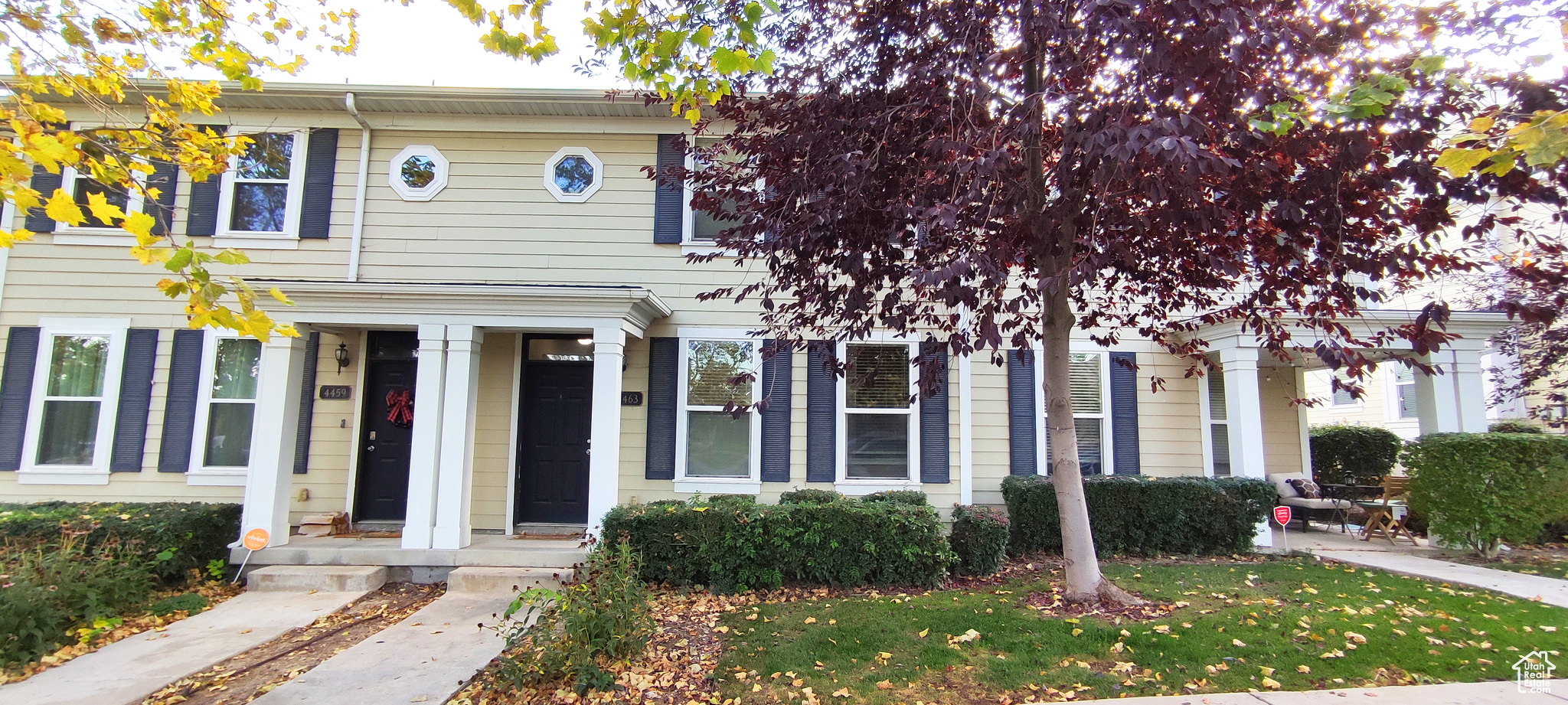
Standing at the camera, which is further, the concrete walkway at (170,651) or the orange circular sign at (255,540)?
the orange circular sign at (255,540)

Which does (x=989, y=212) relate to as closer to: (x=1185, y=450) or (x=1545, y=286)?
(x=1545, y=286)

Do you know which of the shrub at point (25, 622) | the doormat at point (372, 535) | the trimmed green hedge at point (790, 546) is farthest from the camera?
the doormat at point (372, 535)

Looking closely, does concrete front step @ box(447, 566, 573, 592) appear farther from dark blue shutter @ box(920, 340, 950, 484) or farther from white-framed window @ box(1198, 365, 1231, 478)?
white-framed window @ box(1198, 365, 1231, 478)

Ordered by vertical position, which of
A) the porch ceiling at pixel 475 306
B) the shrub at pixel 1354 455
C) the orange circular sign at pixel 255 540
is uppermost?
the porch ceiling at pixel 475 306

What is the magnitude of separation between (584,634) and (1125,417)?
21.9ft

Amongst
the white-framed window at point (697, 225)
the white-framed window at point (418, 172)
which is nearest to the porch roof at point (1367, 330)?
the white-framed window at point (697, 225)

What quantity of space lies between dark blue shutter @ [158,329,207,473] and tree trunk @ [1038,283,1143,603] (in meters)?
8.71

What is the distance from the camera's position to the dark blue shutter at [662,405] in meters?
7.82

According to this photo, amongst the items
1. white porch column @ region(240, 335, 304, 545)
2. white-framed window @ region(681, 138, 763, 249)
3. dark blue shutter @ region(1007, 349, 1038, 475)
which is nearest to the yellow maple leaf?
white porch column @ region(240, 335, 304, 545)

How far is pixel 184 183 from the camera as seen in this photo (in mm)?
8094

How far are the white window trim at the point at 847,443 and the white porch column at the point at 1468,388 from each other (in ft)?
21.0

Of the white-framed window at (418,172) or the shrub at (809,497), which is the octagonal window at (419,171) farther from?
the shrub at (809,497)

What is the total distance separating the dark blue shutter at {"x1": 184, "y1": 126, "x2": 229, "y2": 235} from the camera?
314 inches

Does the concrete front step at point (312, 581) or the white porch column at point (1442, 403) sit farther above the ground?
the white porch column at point (1442, 403)
